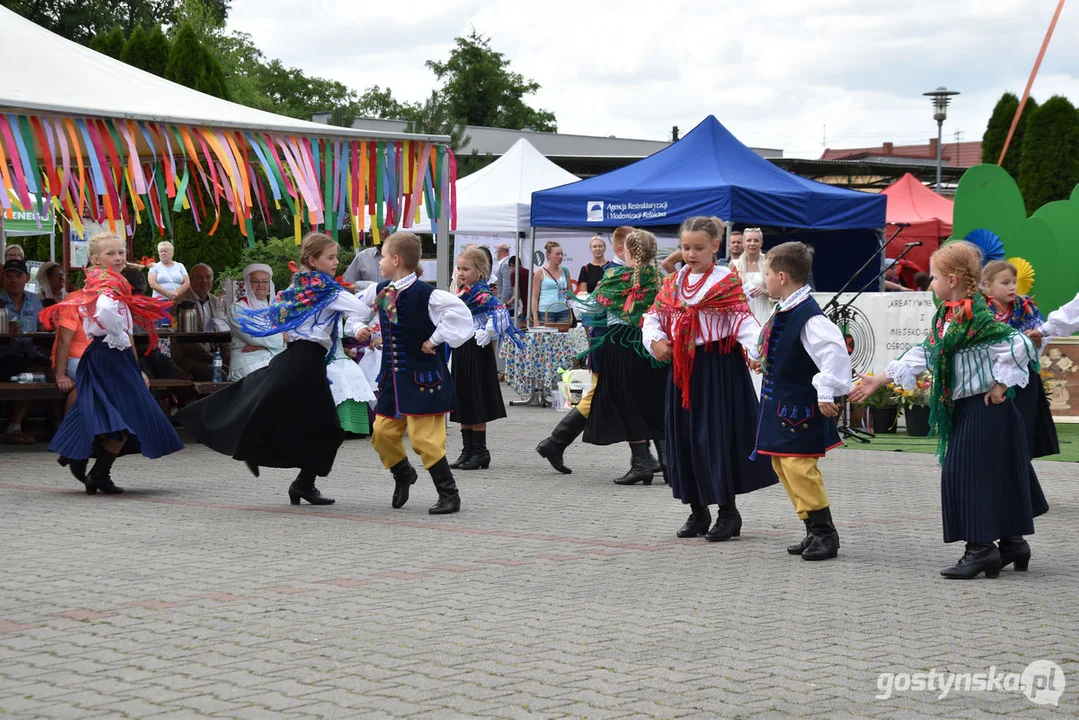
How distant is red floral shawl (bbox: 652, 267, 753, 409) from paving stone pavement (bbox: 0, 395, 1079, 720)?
97 centimetres

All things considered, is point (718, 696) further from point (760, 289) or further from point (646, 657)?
point (760, 289)

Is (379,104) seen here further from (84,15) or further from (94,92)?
(94,92)

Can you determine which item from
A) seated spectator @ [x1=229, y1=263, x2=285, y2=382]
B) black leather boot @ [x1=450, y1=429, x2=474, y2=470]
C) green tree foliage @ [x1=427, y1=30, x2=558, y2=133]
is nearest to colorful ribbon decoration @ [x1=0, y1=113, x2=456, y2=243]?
seated spectator @ [x1=229, y1=263, x2=285, y2=382]

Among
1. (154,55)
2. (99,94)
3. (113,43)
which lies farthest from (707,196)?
(113,43)

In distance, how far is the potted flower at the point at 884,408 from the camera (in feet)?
46.6

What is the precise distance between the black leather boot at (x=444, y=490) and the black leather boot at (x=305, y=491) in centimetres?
87

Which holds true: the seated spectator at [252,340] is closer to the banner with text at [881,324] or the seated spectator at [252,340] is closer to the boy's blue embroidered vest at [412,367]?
the boy's blue embroidered vest at [412,367]

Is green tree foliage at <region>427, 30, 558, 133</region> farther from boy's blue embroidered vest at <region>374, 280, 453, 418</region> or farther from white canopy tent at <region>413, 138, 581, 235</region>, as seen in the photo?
boy's blue embroidered vest at <region>374, 280, 453, 418</region>

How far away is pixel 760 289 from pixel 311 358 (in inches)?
191

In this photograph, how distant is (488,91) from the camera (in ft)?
218

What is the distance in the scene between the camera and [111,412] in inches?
367

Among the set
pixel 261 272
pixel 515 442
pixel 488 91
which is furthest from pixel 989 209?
pixel 488 91

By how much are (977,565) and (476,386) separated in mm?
5463

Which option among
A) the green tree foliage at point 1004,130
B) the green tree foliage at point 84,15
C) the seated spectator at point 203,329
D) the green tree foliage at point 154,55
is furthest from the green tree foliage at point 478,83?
the seated spectator at point 203,329
